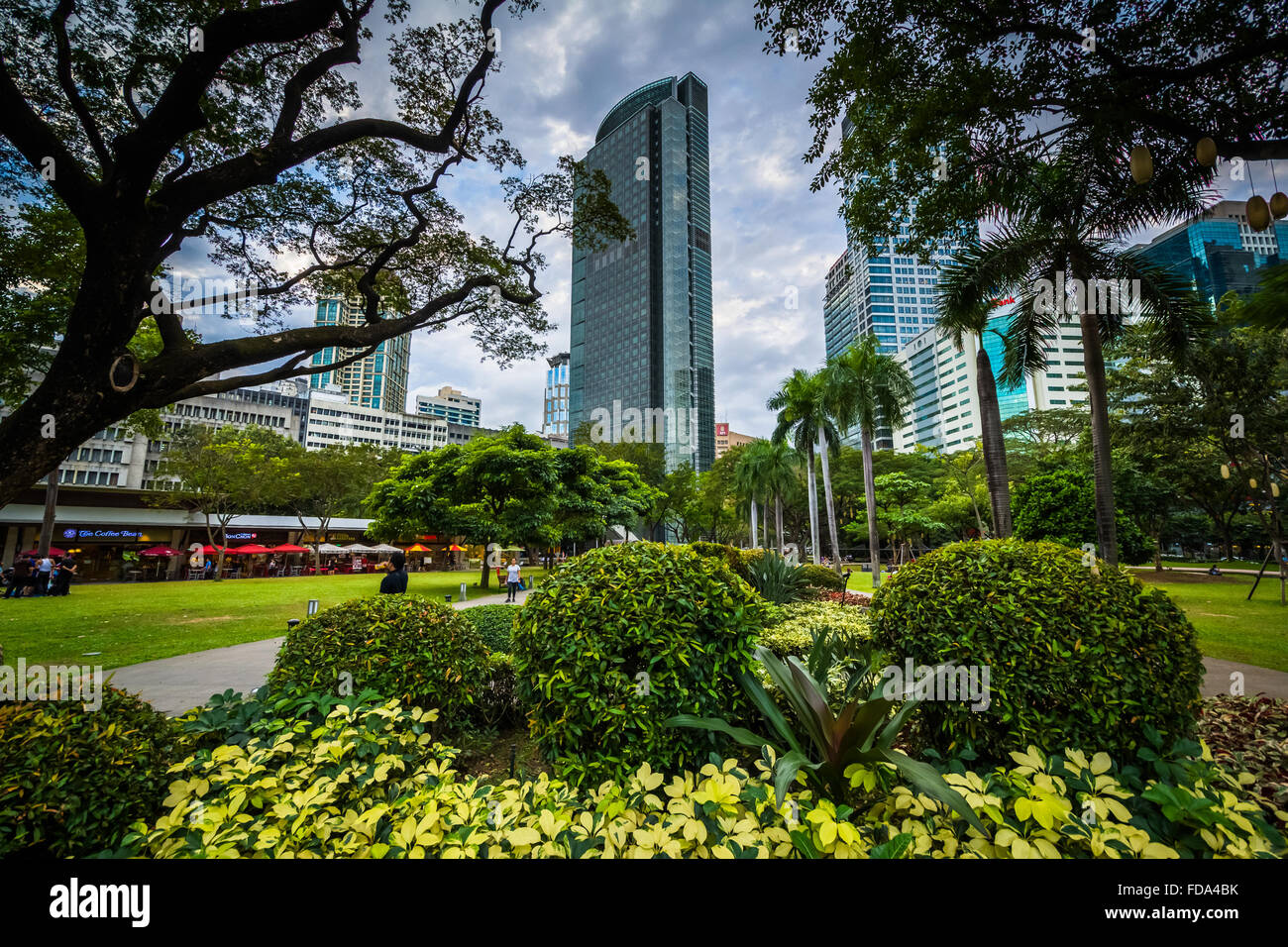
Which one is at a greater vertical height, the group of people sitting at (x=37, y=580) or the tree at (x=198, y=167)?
the tree at (x=198, y=167)

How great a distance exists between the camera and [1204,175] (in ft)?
17.6

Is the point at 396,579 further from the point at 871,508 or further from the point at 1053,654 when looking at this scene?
the point at 871,508

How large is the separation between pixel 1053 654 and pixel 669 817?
2.36 meters

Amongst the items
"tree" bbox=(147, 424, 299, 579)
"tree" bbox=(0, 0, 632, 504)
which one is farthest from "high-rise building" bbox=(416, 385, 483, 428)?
"tree" bbox=(0, 0, 632, 504)

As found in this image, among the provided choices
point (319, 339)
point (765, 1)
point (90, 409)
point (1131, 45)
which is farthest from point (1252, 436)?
point (90, 409)

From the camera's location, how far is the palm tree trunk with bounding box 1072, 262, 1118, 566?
8.69 meters

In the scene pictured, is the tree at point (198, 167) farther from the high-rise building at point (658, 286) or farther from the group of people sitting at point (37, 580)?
the high-rise building at point (658, 286)

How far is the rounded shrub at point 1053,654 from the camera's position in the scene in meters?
2.54

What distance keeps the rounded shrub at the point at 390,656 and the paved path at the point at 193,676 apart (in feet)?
4.88

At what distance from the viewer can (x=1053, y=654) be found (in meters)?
2.64

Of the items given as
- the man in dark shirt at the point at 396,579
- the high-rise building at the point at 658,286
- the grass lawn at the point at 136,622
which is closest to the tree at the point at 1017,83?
the man in dark shirt at the point at 396,579

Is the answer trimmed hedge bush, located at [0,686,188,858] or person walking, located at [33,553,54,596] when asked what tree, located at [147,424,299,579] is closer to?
person walking, located at [33,553,54,596]
